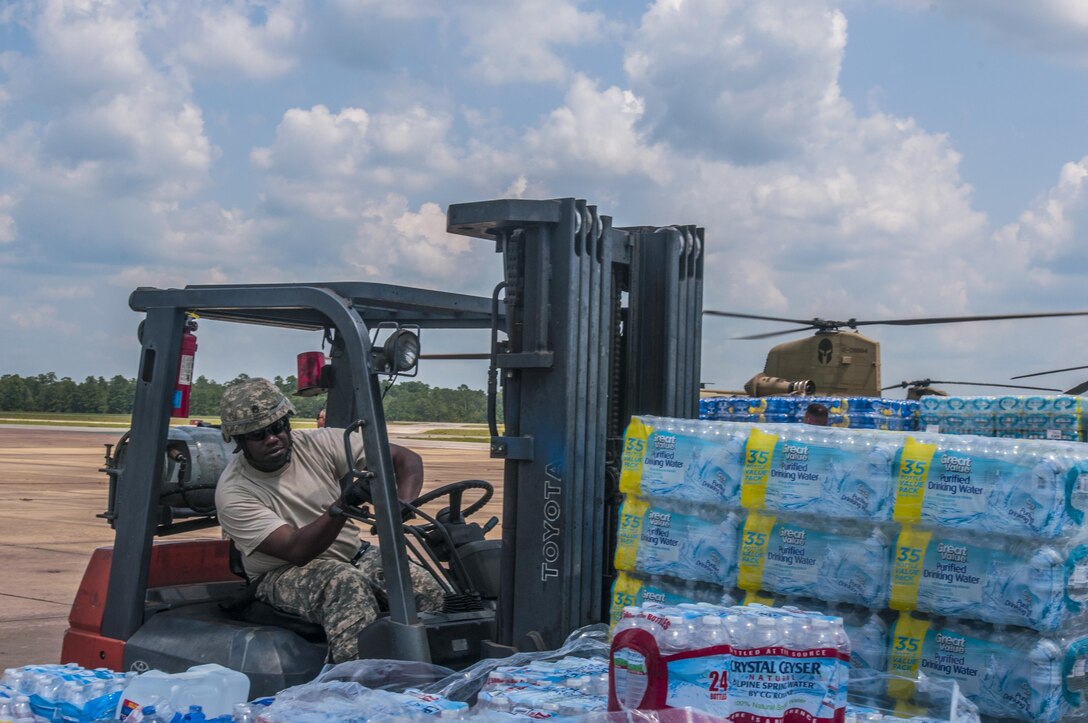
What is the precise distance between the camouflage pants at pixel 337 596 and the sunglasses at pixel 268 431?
1.59 feet

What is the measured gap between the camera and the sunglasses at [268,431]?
14.5 feet

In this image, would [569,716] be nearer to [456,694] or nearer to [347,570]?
[456,694]

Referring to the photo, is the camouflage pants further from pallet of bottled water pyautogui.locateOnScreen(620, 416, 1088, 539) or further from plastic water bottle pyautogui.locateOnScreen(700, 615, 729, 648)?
plastic water bottle pyautogui.locateOnScreen(700, 615, 729, 648)

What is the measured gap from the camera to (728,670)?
2.71 metres

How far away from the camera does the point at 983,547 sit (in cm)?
325

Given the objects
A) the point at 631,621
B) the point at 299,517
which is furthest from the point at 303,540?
the point at 631,621

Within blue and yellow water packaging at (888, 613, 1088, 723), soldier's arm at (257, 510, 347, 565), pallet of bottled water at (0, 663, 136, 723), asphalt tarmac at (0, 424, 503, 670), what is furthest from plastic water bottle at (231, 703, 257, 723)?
asphalt tarmac at (0, 424, 503, 670)

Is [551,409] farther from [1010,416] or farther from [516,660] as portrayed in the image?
[1010,416]

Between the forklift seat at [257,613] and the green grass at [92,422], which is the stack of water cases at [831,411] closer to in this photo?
the forklift seat at [257,613]

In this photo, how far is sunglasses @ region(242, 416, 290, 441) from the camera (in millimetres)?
4430

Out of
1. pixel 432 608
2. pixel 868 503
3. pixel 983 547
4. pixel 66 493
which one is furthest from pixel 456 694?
pixel 66 493

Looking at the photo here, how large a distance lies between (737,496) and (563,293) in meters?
0.91

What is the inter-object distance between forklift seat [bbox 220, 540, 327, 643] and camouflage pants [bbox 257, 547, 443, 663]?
0.09 ft

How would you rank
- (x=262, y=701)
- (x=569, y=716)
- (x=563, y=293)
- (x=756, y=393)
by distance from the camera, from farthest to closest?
(x=756, y=393)
(x=563, y=293)
(x=262, y=701)
(x=569, y=716)
